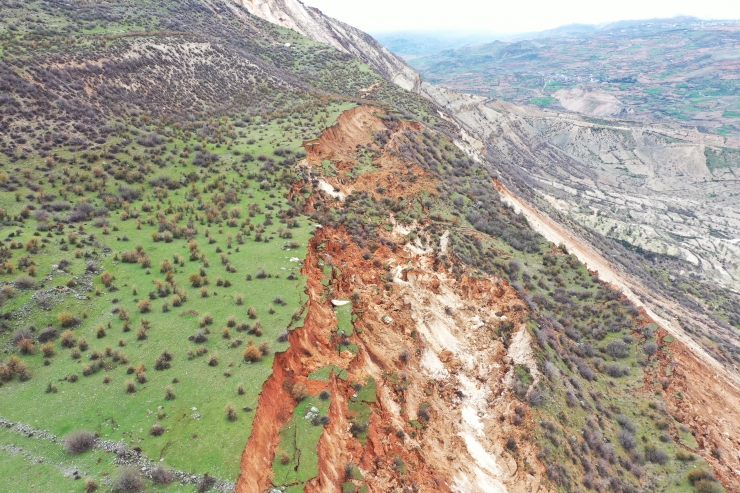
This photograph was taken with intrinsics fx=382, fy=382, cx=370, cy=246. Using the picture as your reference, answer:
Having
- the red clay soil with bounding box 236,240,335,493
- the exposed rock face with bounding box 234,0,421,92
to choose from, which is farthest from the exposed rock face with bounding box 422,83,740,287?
the red clay soil with bounding box 236,240,335,493

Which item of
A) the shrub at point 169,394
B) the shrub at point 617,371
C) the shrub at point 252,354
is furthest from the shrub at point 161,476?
the shrub at point 617,371

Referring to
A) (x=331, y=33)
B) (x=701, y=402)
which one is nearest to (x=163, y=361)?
(x=701, y=402)

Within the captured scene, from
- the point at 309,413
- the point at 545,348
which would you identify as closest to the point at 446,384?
the point at 545,348

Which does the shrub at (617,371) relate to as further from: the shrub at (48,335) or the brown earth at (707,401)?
the shrub at (48,335)

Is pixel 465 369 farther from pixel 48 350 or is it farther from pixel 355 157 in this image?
pixel 355 157

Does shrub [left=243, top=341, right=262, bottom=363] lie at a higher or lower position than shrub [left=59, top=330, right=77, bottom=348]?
higher

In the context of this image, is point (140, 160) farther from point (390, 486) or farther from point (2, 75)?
point (390, 486)

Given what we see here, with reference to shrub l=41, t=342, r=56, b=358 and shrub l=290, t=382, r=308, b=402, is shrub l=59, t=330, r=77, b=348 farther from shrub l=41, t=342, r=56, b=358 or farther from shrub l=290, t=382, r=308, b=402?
shrub l=290, t=382, r=308, b=402
